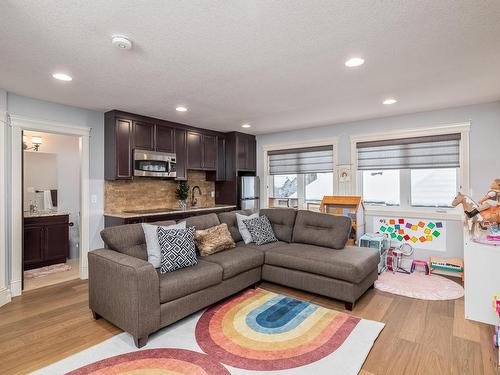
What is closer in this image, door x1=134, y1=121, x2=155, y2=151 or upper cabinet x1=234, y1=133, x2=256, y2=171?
door x1=134, y1=121, x2=155, y2=151

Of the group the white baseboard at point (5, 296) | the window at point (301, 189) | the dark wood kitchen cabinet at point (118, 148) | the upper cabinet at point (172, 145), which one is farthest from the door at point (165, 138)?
the white baseboard at point (5, 296)

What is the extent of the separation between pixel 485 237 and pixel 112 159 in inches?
185

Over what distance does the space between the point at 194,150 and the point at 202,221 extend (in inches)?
83.0

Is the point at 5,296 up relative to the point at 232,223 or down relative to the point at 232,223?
down

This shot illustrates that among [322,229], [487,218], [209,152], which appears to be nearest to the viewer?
[487,218]

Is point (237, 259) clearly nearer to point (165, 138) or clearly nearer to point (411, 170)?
point (165, 138)

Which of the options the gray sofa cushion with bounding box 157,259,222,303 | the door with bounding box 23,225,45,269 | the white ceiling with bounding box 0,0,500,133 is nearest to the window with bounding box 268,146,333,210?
the white ceiling with bounding box 0,0,500,133

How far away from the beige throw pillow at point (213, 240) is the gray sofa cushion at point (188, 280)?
0.34 m

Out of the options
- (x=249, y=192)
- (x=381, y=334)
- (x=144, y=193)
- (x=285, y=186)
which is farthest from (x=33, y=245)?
(x=381, y=334)

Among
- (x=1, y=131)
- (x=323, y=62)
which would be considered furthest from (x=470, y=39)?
(x=1, y=131)

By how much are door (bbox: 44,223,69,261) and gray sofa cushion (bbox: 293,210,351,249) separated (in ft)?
12.8

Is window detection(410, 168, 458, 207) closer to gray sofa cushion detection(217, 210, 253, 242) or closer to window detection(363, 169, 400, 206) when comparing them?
window detection(363, 169, 400, 206)

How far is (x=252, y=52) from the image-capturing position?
239 cm

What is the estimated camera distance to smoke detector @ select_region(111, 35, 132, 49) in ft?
6.99
